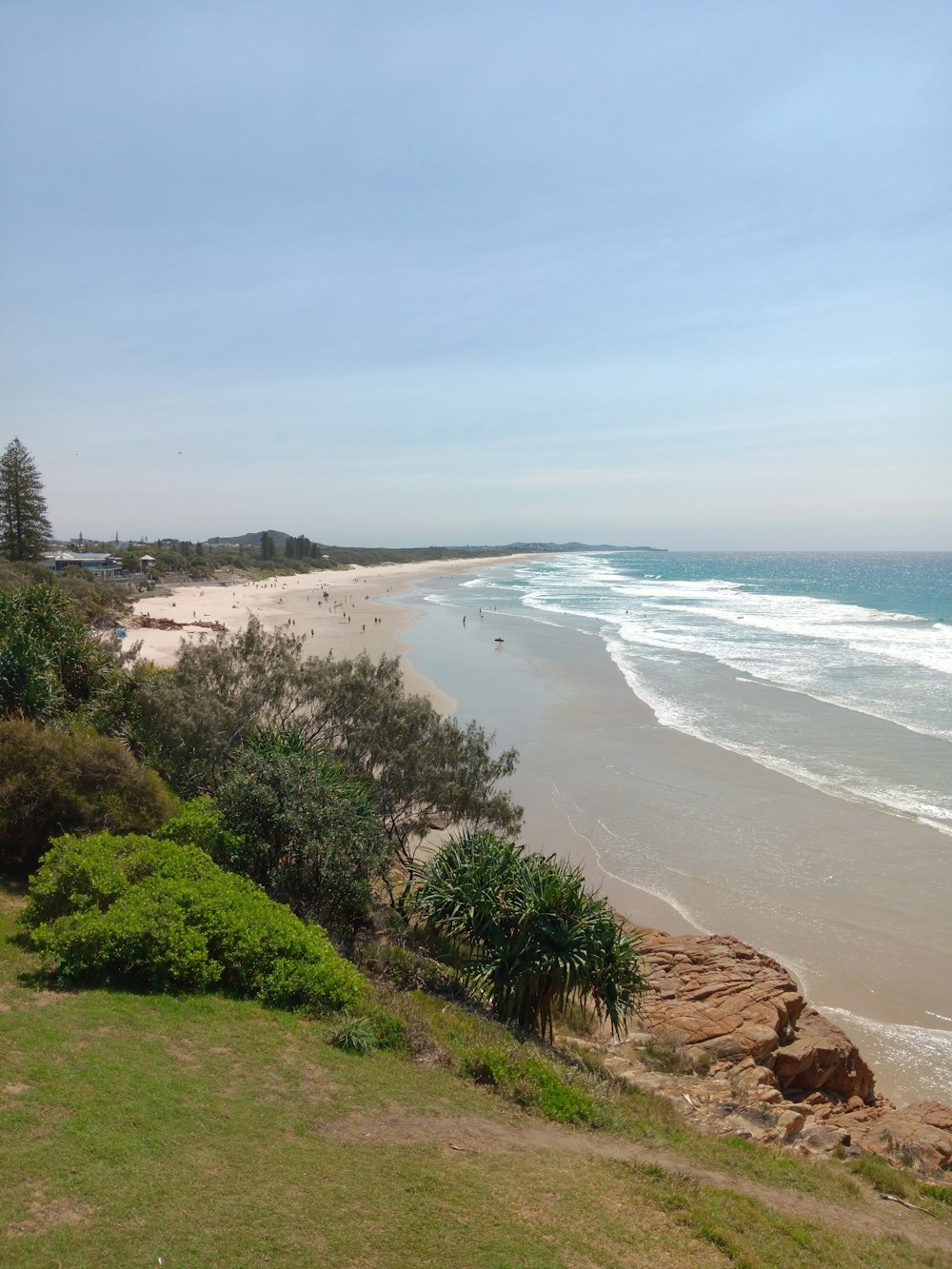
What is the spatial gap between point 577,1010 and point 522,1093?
4488 mm

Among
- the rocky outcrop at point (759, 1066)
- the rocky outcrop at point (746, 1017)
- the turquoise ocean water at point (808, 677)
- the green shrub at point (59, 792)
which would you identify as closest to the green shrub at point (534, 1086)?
the rocky outcrop at point (759, 1066)

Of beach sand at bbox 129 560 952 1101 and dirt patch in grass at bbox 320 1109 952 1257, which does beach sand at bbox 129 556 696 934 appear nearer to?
beach sand at bbox 129 560 952 1101

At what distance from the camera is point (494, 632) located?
5669cm

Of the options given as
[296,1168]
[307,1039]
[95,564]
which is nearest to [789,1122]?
[307,1039]

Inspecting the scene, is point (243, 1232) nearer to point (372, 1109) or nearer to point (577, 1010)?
point (372, 1109)

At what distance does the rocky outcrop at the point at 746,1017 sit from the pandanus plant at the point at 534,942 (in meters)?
0.87

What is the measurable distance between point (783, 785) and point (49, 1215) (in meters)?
21.1

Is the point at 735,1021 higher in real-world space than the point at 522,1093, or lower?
lower

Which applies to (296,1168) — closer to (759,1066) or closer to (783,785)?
(759,1066)

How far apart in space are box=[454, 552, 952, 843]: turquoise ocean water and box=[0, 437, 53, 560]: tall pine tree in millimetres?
37493

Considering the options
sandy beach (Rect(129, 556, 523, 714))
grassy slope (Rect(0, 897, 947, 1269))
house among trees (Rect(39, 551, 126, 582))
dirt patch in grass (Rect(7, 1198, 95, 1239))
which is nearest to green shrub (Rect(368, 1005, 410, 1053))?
grassy slope (Rect(0, 897, 947, 1269))

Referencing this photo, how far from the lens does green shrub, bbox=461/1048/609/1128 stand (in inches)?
335

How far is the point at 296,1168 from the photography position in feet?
20.8

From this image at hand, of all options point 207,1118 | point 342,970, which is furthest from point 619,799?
point 207,1118
